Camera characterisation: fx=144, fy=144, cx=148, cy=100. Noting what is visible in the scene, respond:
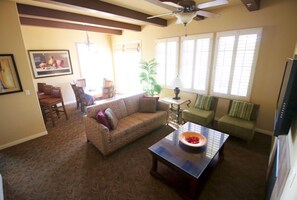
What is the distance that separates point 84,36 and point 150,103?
462 centimetres

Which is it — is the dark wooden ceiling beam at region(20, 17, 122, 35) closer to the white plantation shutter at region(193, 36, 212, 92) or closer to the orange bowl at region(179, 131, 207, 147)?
the white plantation shutter at region(193, 36, 212, 92)

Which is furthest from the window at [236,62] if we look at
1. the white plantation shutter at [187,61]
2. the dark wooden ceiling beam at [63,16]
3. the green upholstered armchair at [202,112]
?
the dark wooden ceiling beam at [63,16]

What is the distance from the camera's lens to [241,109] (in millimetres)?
3443

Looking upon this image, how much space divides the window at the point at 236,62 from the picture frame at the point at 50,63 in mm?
5515

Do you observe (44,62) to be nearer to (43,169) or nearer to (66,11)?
(66,11)

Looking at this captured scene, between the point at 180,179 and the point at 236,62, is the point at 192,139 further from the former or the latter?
the point at 236,62

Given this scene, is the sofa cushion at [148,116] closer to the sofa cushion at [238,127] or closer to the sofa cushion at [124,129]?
the sofa cushion at [124,129]

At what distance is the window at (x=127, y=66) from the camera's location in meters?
6.19

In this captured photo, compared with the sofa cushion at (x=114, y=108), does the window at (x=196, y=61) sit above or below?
above

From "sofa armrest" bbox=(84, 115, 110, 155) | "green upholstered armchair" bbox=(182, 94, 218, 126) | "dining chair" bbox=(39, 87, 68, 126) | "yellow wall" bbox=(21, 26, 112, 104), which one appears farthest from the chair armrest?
"yellow wall" bbox=(21, 26, 112, 104)

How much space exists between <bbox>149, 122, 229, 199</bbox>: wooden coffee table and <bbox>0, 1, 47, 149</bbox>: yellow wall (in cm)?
305

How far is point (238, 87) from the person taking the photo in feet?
11.9

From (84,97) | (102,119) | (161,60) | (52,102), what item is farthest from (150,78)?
(52,102)

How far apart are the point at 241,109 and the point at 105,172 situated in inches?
129
